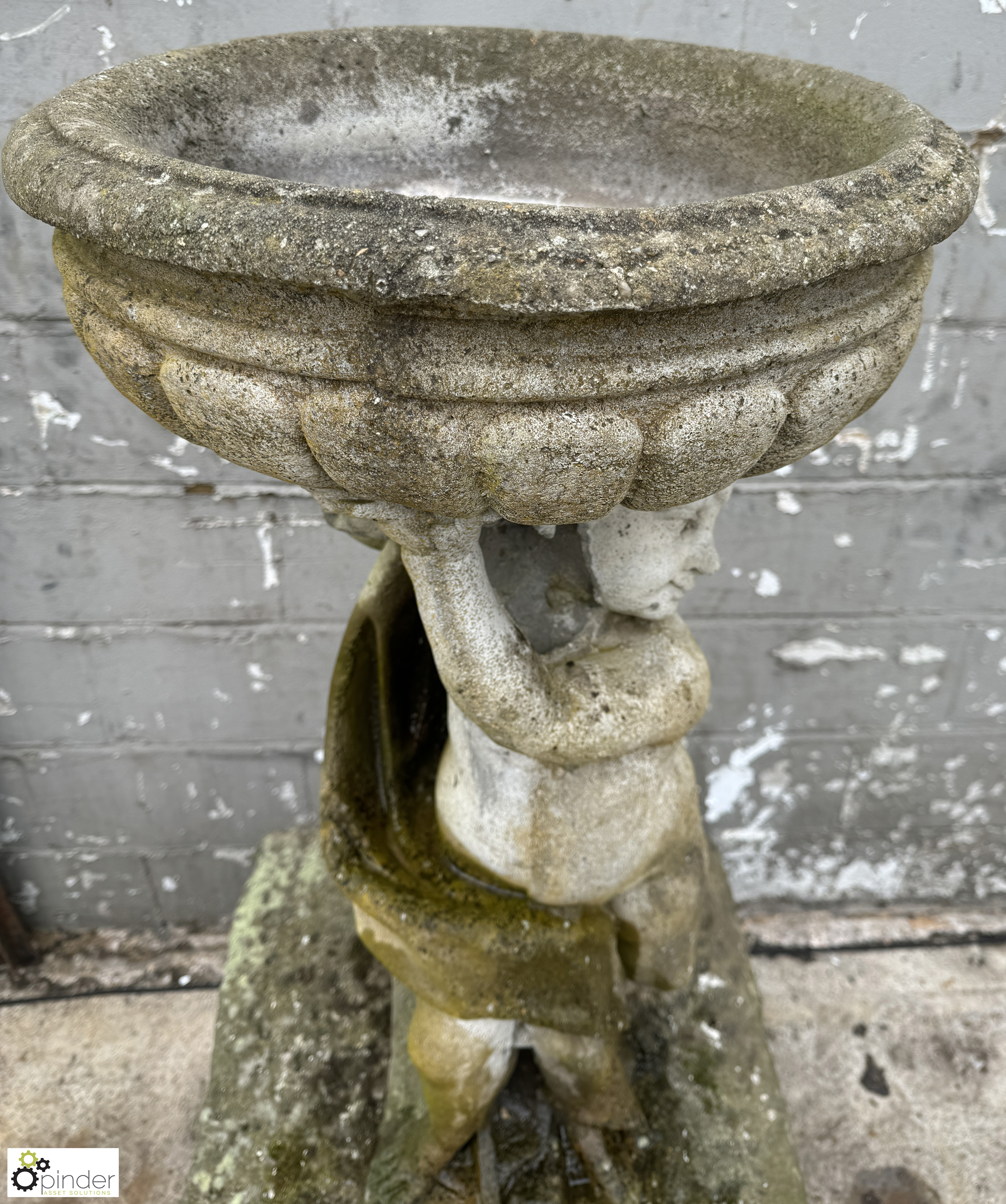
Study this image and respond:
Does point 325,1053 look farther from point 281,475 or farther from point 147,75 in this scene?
point 147,75

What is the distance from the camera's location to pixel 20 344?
1478mm

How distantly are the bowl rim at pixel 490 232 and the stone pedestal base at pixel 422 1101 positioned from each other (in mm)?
1019

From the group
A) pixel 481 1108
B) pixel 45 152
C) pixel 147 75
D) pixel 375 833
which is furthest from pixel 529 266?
pixel 481 1108

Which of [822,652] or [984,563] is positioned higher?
[984,563]

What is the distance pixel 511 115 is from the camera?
1.11m

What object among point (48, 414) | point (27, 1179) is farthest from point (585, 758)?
point (27, 1179)

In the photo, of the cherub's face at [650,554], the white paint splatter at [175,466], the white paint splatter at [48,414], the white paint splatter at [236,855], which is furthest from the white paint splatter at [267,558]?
the cherub's face at [650,554]

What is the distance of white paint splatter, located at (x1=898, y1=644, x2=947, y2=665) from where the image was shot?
5.95ft

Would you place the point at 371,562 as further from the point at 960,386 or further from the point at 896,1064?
the point at 896,1064

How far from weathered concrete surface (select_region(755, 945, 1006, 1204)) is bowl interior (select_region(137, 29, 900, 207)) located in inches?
57.9

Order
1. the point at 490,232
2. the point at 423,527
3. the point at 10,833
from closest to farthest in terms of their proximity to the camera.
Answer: the point at 490,232 → the point at 423,527 → the point at 10,833

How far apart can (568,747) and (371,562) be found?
823 mm

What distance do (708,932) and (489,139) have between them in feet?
3.67

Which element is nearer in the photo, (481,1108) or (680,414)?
(680,414)
